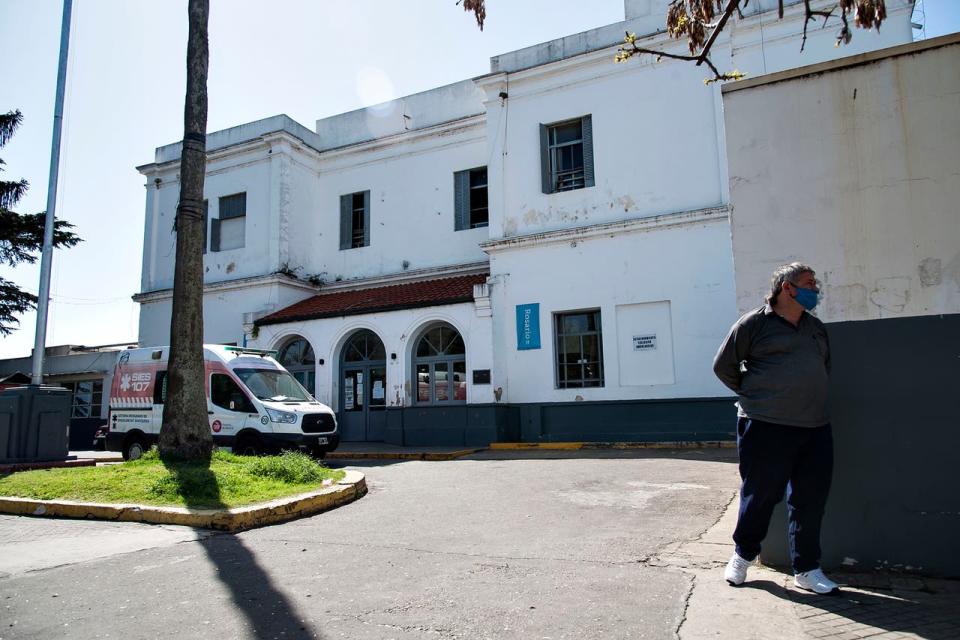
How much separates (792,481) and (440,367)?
14.0m

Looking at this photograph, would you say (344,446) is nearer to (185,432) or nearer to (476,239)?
(476,239)

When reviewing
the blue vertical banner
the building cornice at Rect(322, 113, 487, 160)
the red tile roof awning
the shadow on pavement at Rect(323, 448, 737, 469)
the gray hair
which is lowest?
the shadow on pavement at Rect(323, 448, 737, 469)

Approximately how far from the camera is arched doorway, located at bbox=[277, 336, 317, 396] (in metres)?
19.4

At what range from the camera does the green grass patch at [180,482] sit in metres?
7.14

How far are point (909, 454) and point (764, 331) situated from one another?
126 cm

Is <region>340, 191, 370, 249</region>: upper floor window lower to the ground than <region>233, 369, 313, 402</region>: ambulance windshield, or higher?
higher

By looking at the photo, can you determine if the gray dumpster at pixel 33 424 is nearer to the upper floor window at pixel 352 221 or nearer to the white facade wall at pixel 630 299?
the white facade wall at pixel 630 299

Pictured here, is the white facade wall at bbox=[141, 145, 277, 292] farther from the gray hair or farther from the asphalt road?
the gray hair

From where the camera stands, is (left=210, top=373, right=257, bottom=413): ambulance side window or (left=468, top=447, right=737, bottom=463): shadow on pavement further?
(left=210, top=373, right=257, bottom=413): ambulance side window

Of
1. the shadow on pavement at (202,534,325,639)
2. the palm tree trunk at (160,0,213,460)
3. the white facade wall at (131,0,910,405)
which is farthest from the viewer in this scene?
the white facade wall at (131,0,910,405)

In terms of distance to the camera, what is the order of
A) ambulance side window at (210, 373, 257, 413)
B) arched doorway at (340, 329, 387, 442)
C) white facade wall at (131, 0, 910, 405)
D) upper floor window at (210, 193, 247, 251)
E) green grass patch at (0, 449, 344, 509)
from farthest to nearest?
upper floor window at (210, 193, 247, 251) < arched doorway at (340, 329, 387, 442) < white facade wall at (131, 0, 910, 405) < ambulance side window at (210, 373, 257, 413) < green grass patch at (0, 449, 344, 509)

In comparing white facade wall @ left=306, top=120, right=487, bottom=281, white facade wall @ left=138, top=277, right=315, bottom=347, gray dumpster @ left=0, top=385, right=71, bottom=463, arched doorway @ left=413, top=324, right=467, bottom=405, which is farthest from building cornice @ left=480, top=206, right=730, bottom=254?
gray dumpster @ left=0, top=385, right=71, bottom=463

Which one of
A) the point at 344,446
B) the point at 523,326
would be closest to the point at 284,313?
the point at 344,446

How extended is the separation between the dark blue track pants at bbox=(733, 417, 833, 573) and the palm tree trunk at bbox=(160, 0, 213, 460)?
7425mm
